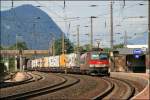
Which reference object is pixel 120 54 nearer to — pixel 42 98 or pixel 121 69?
pixel 121 69

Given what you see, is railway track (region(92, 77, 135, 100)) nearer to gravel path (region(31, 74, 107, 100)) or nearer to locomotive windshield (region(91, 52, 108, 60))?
gravel path (region(31, 74, 107, 100))

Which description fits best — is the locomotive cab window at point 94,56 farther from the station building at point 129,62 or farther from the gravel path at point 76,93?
the gravel path at point 76,93

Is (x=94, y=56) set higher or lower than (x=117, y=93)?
higher

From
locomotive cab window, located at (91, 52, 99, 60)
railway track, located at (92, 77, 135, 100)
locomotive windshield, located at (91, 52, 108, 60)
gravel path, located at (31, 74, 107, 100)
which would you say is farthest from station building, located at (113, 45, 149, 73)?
railway track, located at (92, 77, 135, 100)

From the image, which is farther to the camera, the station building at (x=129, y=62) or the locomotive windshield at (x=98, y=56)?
the station building at (x=129, y=62)

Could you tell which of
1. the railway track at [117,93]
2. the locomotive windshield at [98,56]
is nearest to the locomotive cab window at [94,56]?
the locomotive windshield at [98,56]

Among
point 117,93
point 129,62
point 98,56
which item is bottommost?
point 117,93

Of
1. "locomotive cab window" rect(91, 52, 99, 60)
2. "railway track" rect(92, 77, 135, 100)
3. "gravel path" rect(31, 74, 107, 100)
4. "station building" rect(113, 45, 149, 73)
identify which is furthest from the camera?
"station building" rect(113, 45, 149, 73)

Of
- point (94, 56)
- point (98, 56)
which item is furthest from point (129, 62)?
point (94, 56)

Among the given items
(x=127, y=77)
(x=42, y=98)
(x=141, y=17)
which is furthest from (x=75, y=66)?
(x=42, y=98)

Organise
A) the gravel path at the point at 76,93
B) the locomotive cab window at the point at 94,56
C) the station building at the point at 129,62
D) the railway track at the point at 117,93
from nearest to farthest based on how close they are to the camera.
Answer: the railway track at the point at 117,93
the gravel path at the point at 76,93
the locomotive cab window at the point at 94,56
the station building at the point at 129,62

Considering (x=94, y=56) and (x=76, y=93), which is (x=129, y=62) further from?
(x=76, y=93)

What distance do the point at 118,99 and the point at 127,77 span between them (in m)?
24.7

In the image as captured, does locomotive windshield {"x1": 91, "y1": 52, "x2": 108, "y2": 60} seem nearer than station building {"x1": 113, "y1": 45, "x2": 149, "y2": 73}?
Yes
